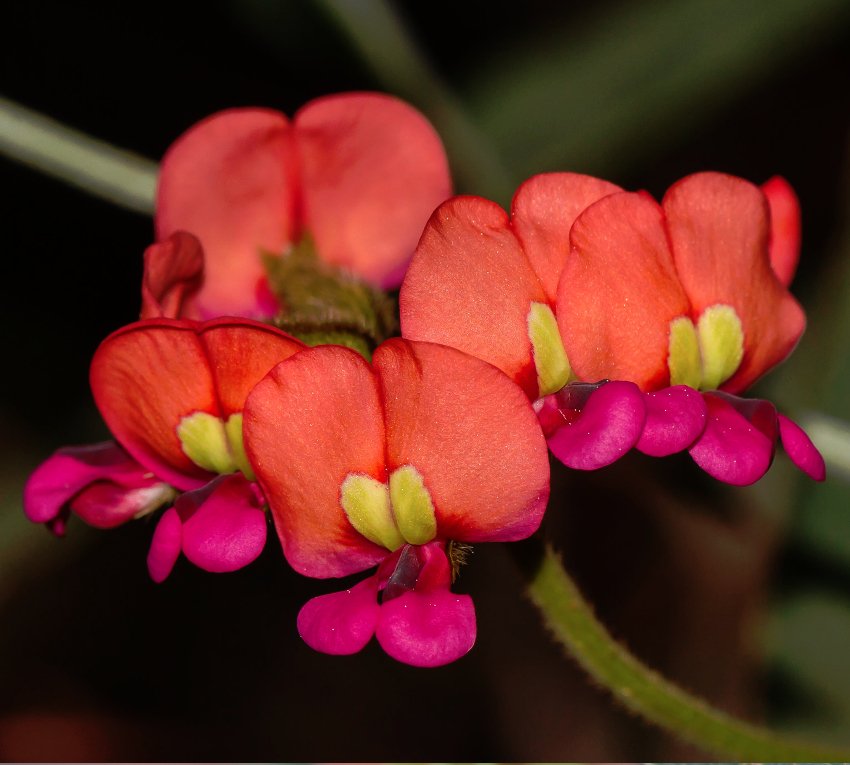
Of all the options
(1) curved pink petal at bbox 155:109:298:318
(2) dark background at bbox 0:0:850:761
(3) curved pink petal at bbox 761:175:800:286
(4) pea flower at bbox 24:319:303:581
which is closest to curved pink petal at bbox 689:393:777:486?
(3) curved pink petal at bbox 761:175:800:286

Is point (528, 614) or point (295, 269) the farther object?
point (528, 614)

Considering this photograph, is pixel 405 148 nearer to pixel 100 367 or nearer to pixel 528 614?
pixel 100 367

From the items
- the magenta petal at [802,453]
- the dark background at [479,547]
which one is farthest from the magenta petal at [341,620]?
the dark background at [479,547]

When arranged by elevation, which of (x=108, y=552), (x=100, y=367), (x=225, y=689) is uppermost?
(x=100, y=367)

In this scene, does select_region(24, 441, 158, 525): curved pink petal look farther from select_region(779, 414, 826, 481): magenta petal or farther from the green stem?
select_region(779, 414, 826, 481): magenta petal

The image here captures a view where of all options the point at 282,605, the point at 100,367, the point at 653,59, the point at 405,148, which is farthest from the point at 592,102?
the point at 100,367

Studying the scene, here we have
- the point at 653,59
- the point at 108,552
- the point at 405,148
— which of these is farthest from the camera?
A: the point at 108,552

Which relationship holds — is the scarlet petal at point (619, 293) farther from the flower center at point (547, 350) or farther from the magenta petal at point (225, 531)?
the magenta petal at point (225, 531)

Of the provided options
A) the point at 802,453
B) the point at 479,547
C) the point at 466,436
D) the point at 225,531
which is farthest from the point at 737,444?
the point at 479,547
